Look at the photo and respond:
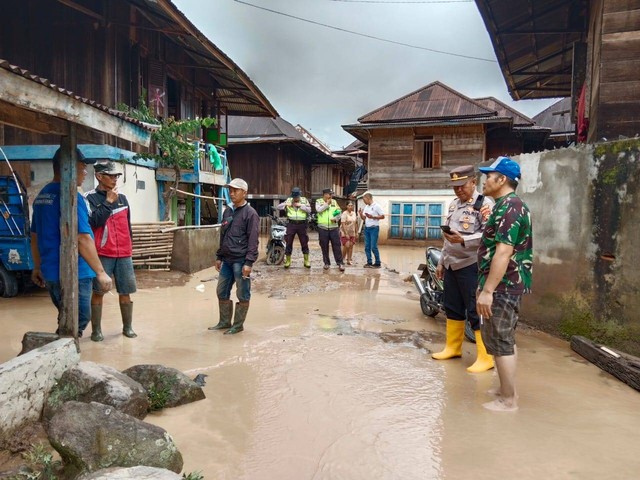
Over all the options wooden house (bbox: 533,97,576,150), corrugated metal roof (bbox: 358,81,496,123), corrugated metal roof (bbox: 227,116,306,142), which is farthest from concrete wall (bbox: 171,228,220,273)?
wooden house (bbox: 533,97,576,150)

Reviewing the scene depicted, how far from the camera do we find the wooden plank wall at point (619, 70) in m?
5.52

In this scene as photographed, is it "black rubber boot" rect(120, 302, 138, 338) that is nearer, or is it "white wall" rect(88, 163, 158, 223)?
"black rubber boot" rect(120, 302, 138, 338)

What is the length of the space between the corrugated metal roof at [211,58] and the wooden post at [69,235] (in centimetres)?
573

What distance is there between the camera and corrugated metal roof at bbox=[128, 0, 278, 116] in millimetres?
9412

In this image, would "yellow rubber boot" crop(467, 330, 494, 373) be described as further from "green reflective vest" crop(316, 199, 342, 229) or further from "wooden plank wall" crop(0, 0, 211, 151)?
"wooden plank wall" crop(0, 0, 211, 151)

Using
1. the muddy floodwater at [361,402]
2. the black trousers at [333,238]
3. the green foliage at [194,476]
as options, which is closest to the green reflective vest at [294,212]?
the black trousers at [333,238]

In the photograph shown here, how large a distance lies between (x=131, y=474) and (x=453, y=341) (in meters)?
3.25

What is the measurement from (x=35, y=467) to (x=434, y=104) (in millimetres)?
20101

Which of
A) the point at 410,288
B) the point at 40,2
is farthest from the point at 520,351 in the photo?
the point at 40,2

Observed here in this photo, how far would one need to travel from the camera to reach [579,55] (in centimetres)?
779

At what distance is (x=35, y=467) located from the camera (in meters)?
2.45

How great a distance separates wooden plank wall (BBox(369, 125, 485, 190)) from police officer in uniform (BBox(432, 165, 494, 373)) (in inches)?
607

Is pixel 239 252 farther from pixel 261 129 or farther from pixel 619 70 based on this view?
pixel 261 129

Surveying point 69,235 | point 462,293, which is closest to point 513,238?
point 462,293
